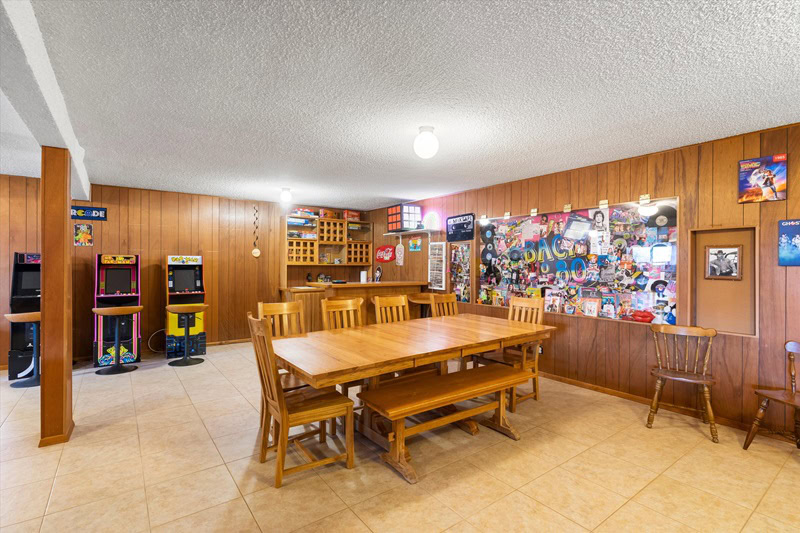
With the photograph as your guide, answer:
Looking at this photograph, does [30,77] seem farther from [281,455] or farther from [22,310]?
[22,310]

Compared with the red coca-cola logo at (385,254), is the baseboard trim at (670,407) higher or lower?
lower

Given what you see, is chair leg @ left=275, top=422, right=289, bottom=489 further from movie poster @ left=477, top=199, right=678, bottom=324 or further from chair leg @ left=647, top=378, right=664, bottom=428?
movie poster @ left=477, top=199, right=678, bottom=324

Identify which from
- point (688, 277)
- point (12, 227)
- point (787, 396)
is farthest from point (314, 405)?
point (12, 227)

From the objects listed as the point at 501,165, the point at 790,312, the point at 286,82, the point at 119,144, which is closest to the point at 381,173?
the point at 501,165

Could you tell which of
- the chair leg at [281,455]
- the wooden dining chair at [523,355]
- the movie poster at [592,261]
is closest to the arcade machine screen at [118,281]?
the chair leg at [281,455]

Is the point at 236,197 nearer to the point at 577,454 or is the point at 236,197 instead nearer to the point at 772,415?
the point at 577,454

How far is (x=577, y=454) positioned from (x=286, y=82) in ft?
11.0

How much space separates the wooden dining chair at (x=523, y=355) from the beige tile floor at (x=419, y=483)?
0.29 meters

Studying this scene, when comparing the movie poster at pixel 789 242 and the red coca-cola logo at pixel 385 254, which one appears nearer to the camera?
the movie poster at pixel 789 242

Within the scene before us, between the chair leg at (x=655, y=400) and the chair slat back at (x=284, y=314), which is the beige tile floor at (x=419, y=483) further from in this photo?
the chair slat back at (x=284, y=314)

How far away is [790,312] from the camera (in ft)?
10.1

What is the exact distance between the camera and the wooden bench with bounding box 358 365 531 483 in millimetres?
2521

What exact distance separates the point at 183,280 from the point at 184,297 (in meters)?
0.27

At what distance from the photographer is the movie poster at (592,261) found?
383cm
